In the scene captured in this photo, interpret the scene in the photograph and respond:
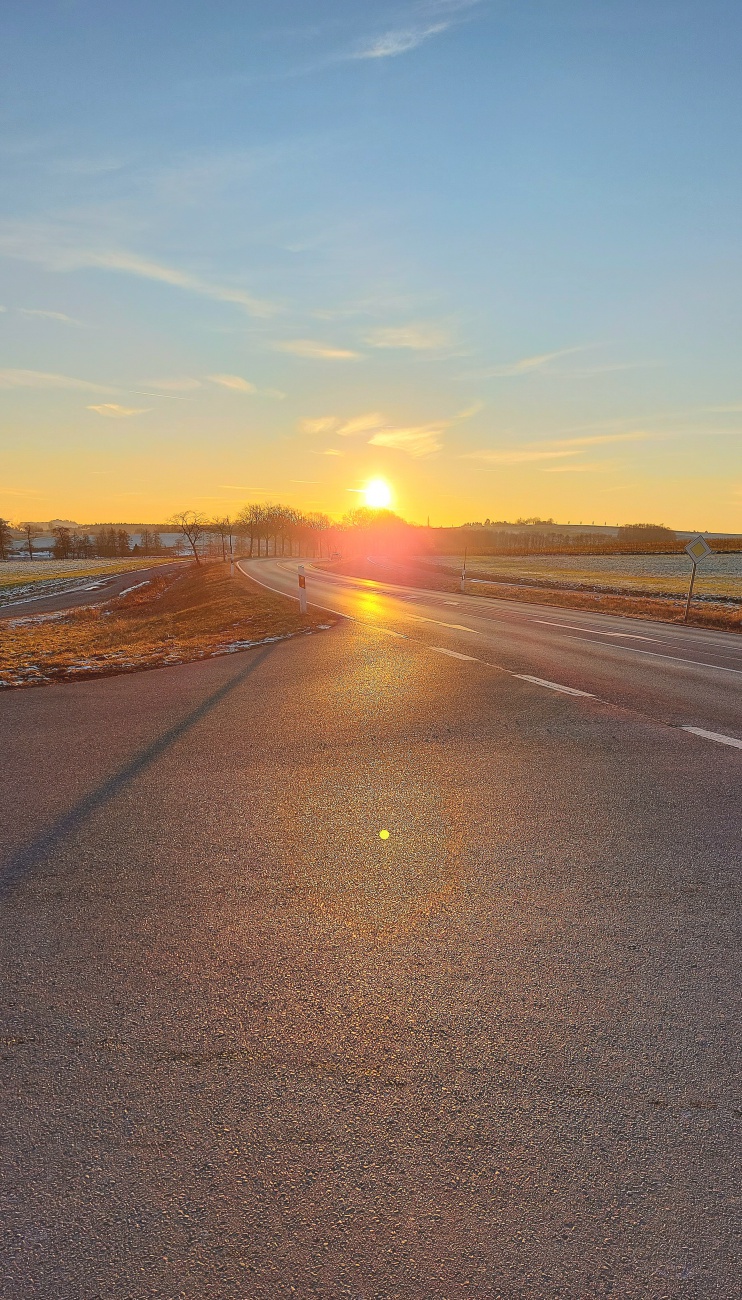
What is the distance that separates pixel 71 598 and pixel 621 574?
46.6 m

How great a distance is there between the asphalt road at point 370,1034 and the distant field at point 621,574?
35045 mm

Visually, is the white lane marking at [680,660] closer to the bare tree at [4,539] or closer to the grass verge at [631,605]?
the grass verge at [631,605]

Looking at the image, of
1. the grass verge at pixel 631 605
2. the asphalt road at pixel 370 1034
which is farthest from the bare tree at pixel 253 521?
the asphalt road at pixel 370 1034

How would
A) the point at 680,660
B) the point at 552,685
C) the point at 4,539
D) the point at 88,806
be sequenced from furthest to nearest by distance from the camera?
the point at 4,539 → the point at 680,660 → the point at 552,685 → the point at 88,806

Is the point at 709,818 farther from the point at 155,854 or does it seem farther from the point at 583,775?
the point at 155,854

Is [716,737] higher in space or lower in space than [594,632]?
lower

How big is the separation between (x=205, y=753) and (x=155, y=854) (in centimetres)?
203

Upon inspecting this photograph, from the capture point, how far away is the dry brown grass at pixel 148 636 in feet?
36.7

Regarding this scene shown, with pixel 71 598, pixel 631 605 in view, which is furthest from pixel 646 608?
pixel 71 598

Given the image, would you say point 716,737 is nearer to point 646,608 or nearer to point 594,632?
point 594,632

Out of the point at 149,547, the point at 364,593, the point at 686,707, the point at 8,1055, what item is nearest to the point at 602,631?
the point at 686,707

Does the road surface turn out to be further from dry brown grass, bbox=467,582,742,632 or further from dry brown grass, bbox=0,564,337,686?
dry brown grass, bbox=0,564,337,686

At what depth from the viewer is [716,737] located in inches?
266

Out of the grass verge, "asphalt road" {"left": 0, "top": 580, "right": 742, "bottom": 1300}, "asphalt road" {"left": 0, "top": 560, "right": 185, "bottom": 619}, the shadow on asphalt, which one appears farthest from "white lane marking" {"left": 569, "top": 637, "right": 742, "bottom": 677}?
"asphalt road" {"left": 0, "top": 560, "right": 185, "bottom": 619}
